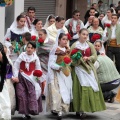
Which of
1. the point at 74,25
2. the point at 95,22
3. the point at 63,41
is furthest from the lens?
the point at 74,25

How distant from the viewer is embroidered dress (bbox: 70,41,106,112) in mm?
8312

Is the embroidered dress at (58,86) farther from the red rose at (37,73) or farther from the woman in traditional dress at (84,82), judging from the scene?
the red rose at (37,73)

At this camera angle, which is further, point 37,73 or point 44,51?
point 44,51

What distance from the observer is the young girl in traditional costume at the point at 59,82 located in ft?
27.0

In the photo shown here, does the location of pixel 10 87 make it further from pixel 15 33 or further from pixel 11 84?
pixel 15 33

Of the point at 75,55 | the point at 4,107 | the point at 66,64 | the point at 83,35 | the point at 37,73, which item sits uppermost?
the point at 83,35

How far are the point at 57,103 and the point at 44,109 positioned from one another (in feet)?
2.31

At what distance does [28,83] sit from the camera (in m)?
8.07

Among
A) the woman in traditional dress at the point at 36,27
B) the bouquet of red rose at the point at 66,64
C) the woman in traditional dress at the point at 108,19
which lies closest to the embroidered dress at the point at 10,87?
the bouquet of red rose at the point at 66,64

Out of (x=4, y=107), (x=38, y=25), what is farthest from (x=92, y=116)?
(x=38, y=25)

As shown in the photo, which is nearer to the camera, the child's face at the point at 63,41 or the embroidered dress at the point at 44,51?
the child's face at the point at 63,41

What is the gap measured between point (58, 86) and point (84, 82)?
0.48m

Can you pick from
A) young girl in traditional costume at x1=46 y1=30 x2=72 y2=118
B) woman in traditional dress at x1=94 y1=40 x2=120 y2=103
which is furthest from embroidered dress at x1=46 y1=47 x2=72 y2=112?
woman in traditional dress at x1=94 y1=40 x2=120 y2=103

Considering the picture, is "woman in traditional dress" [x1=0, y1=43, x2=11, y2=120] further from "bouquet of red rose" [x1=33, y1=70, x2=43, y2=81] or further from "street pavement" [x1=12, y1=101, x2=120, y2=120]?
"street pavement" [x1=12, y1=101, x2=120, y2=120]
